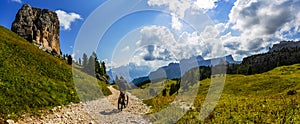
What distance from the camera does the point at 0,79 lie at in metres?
21.5

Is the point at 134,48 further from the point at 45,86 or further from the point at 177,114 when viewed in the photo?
the point at 45,86

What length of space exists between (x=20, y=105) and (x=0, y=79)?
4461 mm

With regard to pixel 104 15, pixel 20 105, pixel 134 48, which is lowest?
pixel 20 105

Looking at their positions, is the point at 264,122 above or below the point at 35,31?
below

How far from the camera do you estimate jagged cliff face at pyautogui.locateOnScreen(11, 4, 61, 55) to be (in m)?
115

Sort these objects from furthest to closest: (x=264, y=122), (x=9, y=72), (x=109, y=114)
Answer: (x=9, y=72), (x=109, y=114), (x=264, y=122)

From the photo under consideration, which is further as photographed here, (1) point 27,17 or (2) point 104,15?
(1) point 27,17

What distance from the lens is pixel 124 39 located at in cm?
1917

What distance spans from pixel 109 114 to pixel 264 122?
12733 millimetres

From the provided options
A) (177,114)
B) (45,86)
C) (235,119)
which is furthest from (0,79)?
(235,119)

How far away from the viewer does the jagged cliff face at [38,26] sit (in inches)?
4523

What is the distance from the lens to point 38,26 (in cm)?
14012

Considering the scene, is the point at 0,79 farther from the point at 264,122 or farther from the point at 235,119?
the point at 264,122

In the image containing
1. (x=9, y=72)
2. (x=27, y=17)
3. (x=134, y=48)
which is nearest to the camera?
(x=134, y=48)
